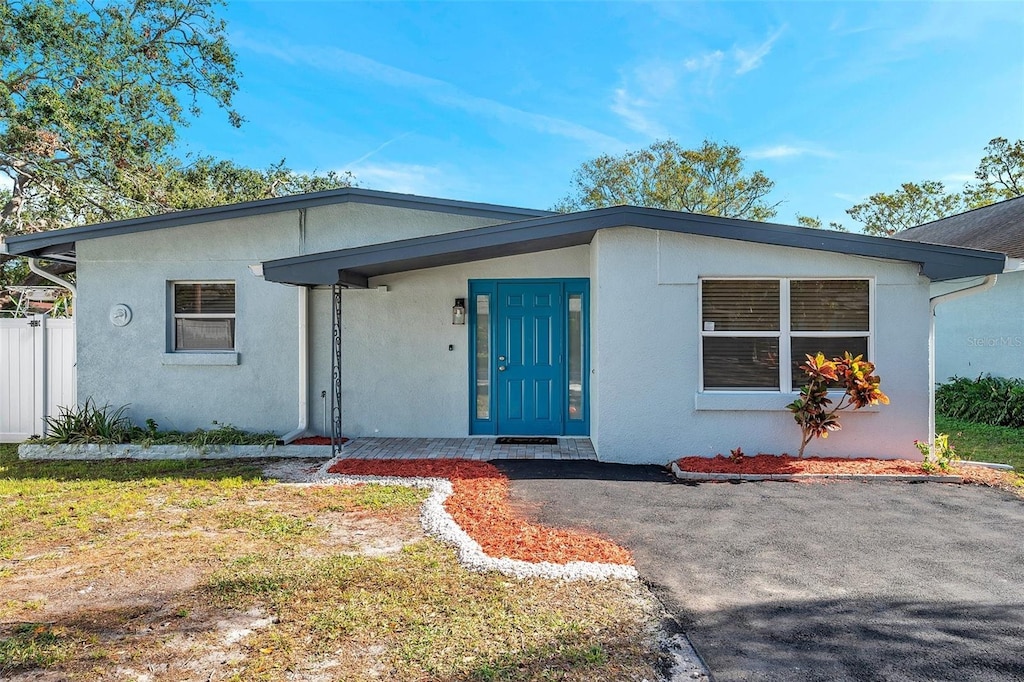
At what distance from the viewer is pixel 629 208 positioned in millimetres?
6695

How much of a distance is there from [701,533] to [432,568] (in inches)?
84.8

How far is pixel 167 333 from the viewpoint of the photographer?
28.0 ft

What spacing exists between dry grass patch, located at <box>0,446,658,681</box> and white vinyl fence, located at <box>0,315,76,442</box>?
13.5 feet

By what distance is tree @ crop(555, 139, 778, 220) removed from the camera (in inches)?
981

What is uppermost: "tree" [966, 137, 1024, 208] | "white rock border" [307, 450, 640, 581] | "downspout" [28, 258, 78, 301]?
"tree" [966, 137, 1024, 208]

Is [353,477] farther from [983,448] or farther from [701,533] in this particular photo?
[983,448]

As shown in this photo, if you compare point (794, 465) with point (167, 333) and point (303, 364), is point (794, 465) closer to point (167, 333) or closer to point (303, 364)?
point (303, 364)

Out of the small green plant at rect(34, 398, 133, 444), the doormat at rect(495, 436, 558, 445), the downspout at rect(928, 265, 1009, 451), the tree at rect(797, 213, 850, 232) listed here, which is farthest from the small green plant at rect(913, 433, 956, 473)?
the tree at rect(797, 213, 850, 232)

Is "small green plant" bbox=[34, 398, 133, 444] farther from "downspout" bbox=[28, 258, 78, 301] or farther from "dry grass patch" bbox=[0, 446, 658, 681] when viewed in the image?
"dry grass patch" bbox=[0, 446, 658, 681]

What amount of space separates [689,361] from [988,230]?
1220cm

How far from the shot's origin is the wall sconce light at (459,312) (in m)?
8.55

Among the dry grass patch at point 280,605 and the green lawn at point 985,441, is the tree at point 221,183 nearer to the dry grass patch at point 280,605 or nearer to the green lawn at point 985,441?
the dry grass patch at point 280,605

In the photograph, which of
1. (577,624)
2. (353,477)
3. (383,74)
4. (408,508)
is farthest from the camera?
(383,74)

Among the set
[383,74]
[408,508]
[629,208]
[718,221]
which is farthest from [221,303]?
[383,74]
